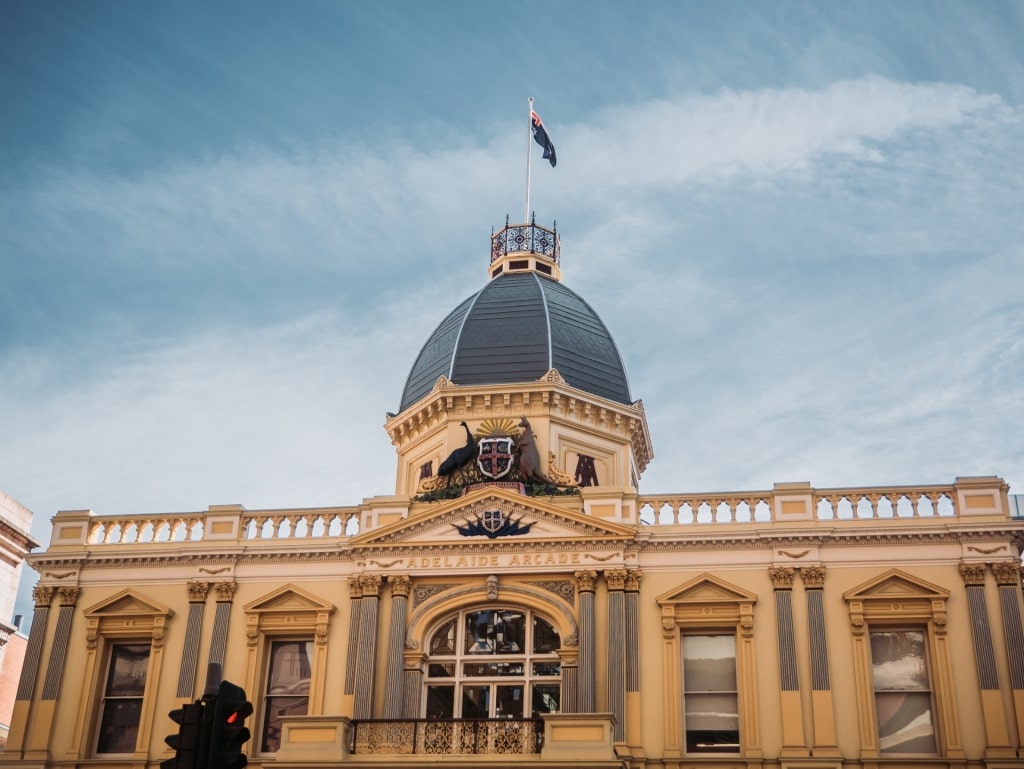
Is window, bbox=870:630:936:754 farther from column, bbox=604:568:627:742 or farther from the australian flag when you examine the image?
the australian flag

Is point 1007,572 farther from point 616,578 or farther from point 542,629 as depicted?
point 542,629

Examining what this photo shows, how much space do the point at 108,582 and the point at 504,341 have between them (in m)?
13.2

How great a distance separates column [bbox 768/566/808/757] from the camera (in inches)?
1038

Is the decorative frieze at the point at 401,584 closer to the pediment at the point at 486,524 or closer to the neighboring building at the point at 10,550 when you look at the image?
the pediment at the point at 486,524

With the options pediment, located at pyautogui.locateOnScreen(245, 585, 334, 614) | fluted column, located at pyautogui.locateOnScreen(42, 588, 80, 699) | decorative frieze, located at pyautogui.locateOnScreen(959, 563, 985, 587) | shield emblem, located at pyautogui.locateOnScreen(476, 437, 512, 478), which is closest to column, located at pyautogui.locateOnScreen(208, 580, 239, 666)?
pediment, located at pyautogui.locateOnScreen(245, 585, 334, 614)

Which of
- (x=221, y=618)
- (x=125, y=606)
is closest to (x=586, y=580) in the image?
(x=221, y=618)

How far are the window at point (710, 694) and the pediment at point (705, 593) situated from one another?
880mm

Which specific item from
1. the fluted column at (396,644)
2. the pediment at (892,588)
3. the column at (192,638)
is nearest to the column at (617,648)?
the fluted column at (396,644)

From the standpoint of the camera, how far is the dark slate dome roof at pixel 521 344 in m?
35.6

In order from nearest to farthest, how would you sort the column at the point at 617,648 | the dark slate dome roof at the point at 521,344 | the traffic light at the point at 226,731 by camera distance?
the traffic light at the point at 226,731 < the column at the point at 617,648 < the dark slate dome roof at the point at 521,344

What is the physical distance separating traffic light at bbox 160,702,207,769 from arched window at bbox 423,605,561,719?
16885 mm

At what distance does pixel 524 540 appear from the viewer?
96.2ft

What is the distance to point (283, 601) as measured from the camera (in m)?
30.1

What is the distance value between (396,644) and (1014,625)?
14.1 m
